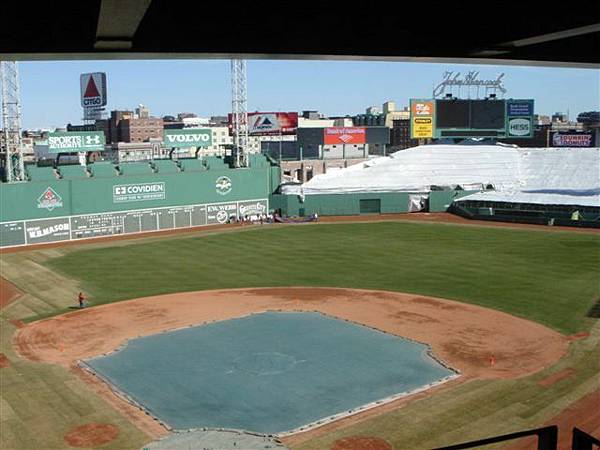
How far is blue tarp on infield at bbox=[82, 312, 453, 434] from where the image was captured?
893 inches

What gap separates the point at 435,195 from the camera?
77438mm

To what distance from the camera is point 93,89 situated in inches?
2972

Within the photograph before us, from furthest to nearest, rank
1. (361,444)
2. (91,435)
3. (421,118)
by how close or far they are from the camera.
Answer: (421,118) < (91,435) < (361,444)

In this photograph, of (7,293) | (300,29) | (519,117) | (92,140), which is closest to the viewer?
(300,29)

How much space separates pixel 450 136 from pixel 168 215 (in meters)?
43.5

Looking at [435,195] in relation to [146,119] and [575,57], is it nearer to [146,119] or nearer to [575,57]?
[575,57]

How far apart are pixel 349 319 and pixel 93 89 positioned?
179 ft

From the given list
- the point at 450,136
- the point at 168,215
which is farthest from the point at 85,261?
the point at 450,136

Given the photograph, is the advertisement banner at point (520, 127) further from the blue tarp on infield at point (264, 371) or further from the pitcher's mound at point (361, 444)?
the pitcher's mound at point (361, 444)

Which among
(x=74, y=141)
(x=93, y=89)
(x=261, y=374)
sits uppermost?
(x=93, y=89)

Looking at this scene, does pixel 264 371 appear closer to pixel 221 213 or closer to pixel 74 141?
pixel 221 213

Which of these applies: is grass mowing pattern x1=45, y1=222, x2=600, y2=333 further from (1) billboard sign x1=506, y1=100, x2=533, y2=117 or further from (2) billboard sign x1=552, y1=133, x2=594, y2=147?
(2) billboard sign x1=552, y1=133, x2=594, y2=147

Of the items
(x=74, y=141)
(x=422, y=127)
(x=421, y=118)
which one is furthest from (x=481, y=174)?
(x=74, y=141)

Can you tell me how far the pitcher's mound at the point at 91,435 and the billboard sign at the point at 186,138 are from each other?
52.5 m
